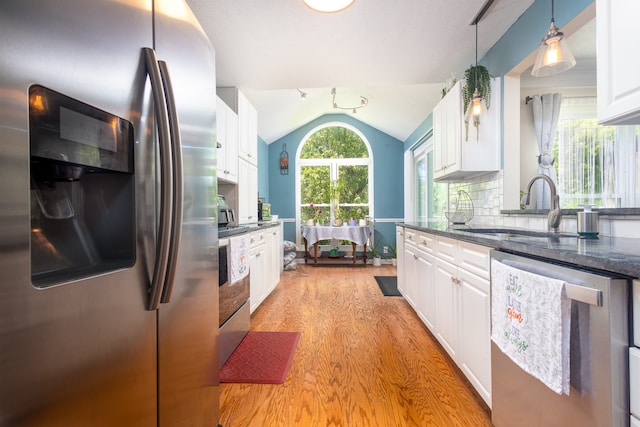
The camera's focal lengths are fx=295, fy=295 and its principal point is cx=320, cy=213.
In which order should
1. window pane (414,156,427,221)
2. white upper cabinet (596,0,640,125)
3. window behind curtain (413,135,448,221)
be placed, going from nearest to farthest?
white upper cabinet (596,0,640,125) < window behind curtain (413,135,448,221) < window pane (414,156,427,221)

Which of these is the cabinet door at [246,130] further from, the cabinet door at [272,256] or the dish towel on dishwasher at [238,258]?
the dish towel on dishwasher at [238,258]

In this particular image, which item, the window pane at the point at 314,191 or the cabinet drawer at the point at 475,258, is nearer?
the cabinet drawer at the point at 475,258

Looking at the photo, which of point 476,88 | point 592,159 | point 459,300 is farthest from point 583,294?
point 592,159

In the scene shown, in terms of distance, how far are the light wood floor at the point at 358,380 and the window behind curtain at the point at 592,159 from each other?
1.99m

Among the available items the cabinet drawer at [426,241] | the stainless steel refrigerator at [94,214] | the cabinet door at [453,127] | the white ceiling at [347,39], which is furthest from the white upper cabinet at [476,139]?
the stainless steel refrigerator at [94,214]

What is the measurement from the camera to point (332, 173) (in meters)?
6.15

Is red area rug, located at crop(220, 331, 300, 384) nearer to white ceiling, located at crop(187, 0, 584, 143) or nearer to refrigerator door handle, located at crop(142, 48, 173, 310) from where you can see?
refrigerator door handle, located at crop(142, 48, 173, 310)

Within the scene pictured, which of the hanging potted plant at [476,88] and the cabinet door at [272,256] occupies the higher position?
the hanging potted plant at [476,88]

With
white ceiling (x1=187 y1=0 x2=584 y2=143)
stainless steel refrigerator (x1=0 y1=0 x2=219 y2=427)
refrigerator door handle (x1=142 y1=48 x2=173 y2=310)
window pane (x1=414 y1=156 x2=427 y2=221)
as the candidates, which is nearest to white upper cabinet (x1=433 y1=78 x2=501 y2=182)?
white ceiling (x1=187 y1=0 x2=584 y2=143)

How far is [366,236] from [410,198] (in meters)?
1.20

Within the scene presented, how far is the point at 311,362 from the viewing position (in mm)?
1982

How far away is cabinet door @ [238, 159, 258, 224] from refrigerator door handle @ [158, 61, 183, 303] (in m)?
2.37

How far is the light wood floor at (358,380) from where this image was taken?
145cm

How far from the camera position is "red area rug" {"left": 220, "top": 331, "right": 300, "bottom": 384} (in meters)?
1.79
